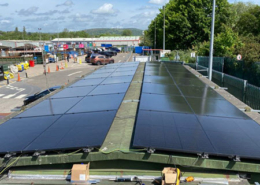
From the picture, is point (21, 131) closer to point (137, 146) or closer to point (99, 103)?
point (99, 103)

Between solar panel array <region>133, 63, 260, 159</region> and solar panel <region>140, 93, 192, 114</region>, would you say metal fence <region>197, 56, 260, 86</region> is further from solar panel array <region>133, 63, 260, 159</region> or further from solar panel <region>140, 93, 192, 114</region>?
solar panel <region>140, 93, 192, 114</region>

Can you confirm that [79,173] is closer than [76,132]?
Yes

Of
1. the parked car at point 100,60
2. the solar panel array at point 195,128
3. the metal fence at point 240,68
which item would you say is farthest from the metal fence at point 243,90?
the parked car at point 100,60

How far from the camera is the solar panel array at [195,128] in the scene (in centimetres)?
398

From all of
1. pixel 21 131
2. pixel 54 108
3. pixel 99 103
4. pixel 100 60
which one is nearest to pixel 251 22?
pixel 100 60

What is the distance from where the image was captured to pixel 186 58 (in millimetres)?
32406

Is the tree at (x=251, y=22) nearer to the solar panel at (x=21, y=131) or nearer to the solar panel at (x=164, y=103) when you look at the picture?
the solar panel at (x=164, y=103)

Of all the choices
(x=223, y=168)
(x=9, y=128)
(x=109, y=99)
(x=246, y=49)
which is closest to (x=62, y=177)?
(x=9, y=128)

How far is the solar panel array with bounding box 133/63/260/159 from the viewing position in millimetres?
3979

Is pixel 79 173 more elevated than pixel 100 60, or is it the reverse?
pixel 100 60

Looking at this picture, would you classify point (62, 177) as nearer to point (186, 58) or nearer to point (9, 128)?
point (9, 128)

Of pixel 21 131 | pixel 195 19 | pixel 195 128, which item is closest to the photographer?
pixel 195 128

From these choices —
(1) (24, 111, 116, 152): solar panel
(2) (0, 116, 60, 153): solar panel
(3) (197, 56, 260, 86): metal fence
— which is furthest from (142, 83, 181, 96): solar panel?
(3) (197, 56, 260, 86): metal fence

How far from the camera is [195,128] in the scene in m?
4.78
